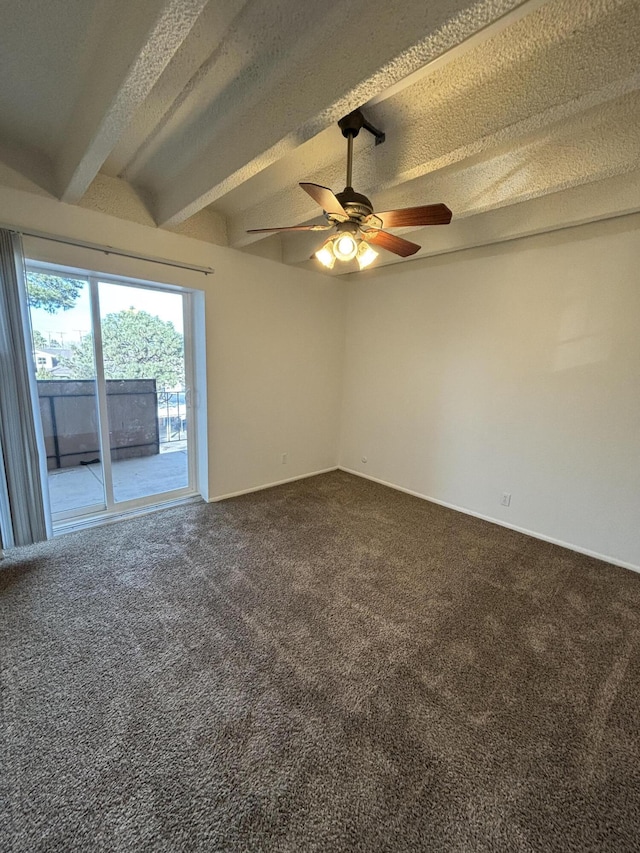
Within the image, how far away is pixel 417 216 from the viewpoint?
168 cm

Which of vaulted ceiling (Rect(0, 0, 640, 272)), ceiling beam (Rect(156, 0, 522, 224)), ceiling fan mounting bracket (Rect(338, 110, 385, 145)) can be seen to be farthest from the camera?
ceiling fan mounting bracket (Rect(338, 110, 385, 145))

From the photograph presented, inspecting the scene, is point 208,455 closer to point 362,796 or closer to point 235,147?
point 235,147

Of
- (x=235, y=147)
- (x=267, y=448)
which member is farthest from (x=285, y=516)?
(x=235, y=147)

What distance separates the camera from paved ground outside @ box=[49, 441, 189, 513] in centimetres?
299

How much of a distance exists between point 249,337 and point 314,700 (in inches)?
122

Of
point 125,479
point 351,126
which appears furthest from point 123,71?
point 125,479

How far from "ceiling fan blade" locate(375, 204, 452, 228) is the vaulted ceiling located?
381 millimetres

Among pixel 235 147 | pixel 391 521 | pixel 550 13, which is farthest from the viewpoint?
pixel 391 521

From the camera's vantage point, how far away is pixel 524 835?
3.66 feet

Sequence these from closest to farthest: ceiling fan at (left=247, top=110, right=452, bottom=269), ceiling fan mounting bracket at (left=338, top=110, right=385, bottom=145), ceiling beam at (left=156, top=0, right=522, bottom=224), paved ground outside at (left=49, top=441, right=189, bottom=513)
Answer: ceiling beam at (left=156, top=0, right=522, bottom=224)
ceiling fan at (left=247, top=110, right=452, bottom=269)
ceiling fan mounting bracket at (left=338, top=110, right=385, bottom=145)
paved ground outside at (left=49, top=441, right=189, bottom=513)

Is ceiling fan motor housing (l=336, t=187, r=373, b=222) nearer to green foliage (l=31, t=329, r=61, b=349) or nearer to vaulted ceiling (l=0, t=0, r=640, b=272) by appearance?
vaulted ceiling (l=0, t=0, r=640, b=272)

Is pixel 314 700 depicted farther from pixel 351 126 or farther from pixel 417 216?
pixel 351 126

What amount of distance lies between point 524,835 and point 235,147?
3.25 meters

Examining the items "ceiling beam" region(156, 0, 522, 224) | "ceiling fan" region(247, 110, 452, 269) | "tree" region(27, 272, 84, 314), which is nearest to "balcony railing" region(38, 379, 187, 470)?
"tree" region(27, 272, 84, 314)
